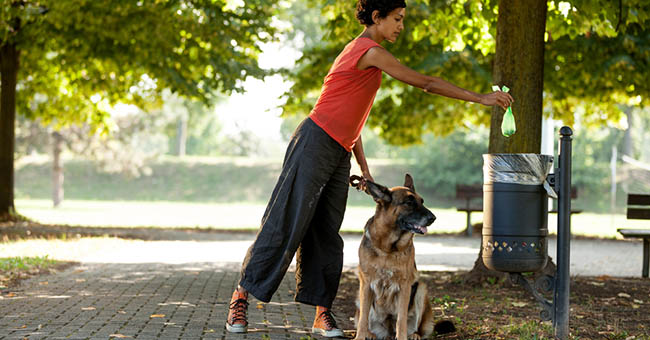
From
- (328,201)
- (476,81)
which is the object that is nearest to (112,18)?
(476,81)

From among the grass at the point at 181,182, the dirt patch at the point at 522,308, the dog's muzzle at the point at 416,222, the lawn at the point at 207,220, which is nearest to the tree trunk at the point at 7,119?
the lawn at the point at 207,220

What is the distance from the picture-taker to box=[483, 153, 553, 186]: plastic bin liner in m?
5.16

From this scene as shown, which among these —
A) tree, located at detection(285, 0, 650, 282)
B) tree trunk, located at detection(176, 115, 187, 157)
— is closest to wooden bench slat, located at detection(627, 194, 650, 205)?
tree, located at detection(285, 0, 650, 282)

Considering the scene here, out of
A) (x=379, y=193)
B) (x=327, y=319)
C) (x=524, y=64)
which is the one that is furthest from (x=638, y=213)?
(x=379, y=193)

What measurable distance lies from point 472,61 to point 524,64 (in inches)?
316

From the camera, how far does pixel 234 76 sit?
17188 millimetres

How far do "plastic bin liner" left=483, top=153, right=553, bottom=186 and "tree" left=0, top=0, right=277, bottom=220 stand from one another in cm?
1110

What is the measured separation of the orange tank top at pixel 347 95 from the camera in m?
5.04

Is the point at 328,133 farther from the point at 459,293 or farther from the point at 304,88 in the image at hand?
the point at 304,88

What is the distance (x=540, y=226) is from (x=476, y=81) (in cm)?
1211

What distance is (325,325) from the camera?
552cm

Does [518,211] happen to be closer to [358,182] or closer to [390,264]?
[390,264]

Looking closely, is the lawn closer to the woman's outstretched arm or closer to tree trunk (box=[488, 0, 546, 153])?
tree trunk (box=[488, 0, 546, 153])

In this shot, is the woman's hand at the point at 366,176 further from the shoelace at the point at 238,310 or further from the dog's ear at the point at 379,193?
the shoelace at the point at 238,310
